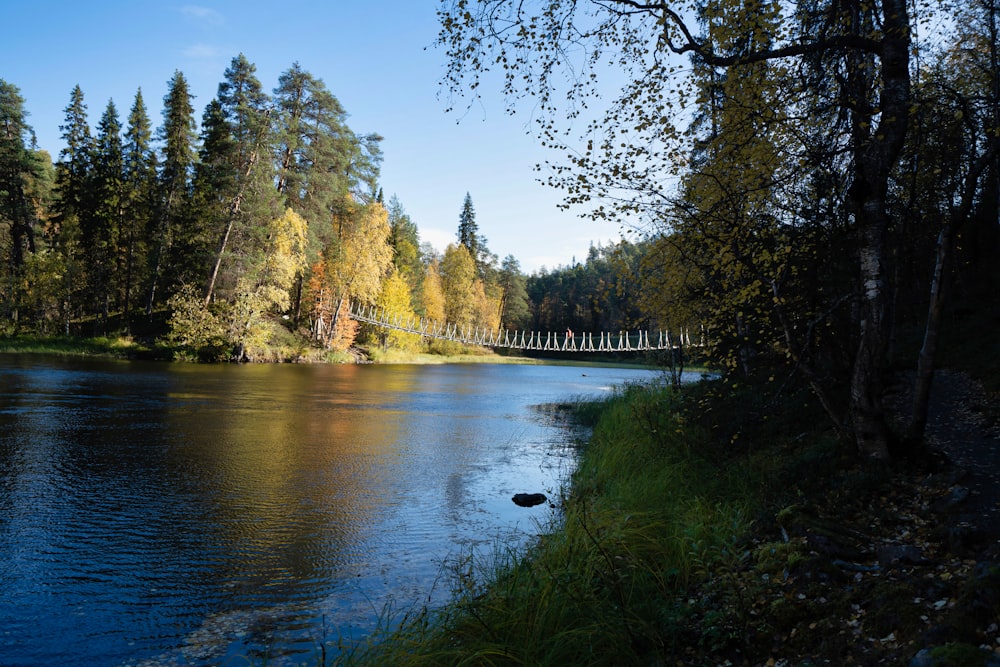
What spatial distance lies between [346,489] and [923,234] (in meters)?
8.43

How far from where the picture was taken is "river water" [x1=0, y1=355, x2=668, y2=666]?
12.1ft

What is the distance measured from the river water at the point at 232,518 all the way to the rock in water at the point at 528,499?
109 mm

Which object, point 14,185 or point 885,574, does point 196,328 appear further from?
point 885,574

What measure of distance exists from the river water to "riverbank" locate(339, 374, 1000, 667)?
73cm

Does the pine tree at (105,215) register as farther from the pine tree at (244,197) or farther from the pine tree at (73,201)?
the pine tree at (244,197)

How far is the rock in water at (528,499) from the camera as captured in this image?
6.79 m

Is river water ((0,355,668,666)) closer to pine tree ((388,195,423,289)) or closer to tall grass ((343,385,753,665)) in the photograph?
tall grass ((343,385,753,665))

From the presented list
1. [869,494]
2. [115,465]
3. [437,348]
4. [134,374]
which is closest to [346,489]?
[115,465]

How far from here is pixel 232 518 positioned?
5.84 m

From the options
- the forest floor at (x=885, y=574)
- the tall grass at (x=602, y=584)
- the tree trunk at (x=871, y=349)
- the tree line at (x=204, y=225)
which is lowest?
the tall grass at (x=602, y=584)

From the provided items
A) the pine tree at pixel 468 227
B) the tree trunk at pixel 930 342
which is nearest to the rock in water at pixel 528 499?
the tree trunk at pixel 930 342

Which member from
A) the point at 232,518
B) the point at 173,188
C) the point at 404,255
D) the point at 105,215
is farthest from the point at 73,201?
the point at 232,518

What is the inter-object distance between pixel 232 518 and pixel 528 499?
3.12 m

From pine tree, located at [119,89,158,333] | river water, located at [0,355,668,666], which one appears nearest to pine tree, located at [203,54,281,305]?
pine tree, located at [119,89,158,333]
